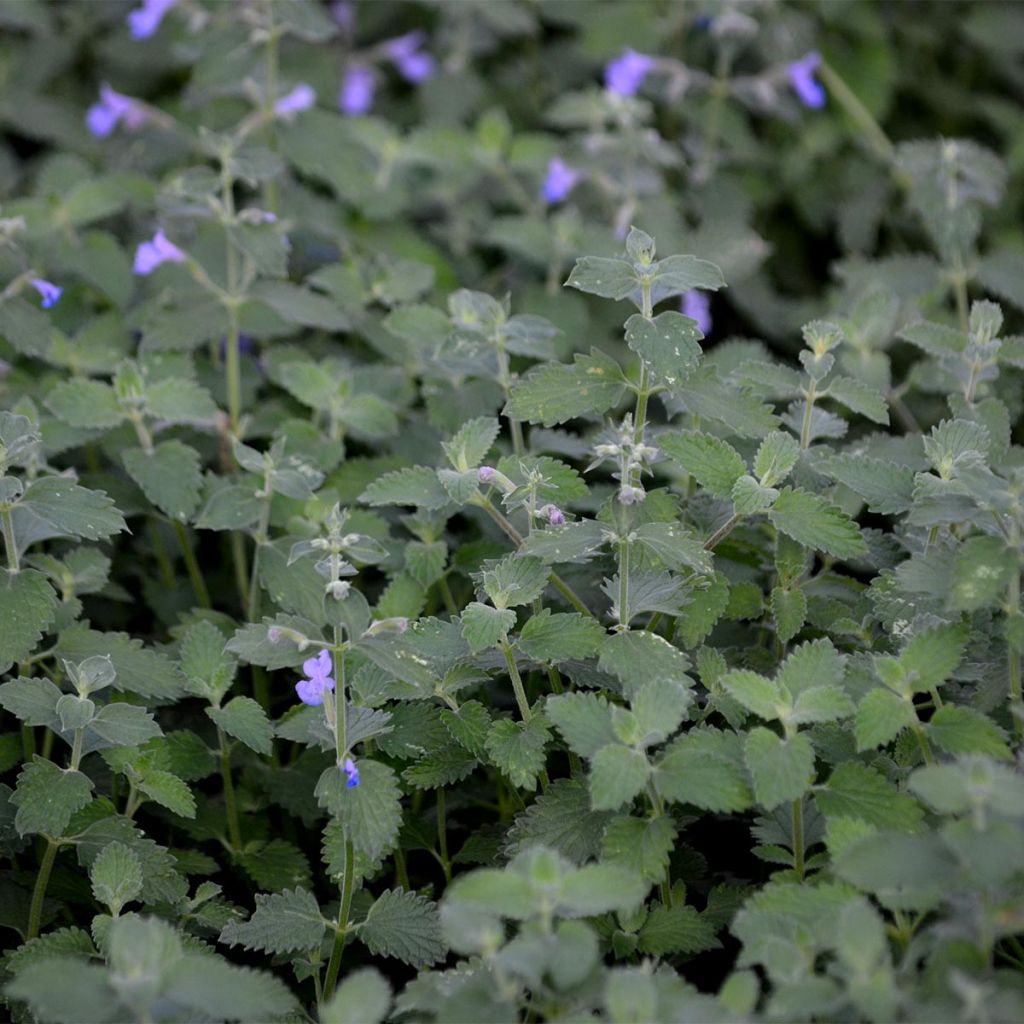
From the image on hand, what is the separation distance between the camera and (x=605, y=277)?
219 centimetres

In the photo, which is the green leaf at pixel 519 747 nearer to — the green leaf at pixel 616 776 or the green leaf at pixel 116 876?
the green leaf at pixel 616 776

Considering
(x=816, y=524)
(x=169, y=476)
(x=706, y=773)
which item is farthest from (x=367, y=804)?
(x=169, y=476)

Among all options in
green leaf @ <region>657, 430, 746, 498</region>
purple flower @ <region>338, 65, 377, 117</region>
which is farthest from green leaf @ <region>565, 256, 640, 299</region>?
purple flower @ <region>338, 65, 377, 117</region>

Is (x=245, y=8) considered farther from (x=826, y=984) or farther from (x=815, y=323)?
(x=826, y=984)

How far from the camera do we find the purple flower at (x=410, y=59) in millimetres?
4422

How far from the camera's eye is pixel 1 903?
91.7 inches

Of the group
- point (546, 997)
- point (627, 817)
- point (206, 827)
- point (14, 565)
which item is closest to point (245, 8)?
point (14, 565)

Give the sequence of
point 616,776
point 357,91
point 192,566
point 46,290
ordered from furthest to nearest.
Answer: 1. point 357,91
2. point 46,290
3. point 192,566
4. point 616,776

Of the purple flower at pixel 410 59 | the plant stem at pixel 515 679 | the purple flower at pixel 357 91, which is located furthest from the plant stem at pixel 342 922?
the purple flower at pixel 410 59

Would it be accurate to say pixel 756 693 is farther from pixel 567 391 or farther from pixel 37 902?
pixel 37 902

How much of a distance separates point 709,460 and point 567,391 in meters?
0.27

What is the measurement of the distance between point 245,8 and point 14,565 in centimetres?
197

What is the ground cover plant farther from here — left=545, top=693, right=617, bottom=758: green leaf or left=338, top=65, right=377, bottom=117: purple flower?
left=338, top=65, right=377, bottom=117: purple flower

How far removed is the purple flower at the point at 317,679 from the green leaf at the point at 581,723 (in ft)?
1.21
